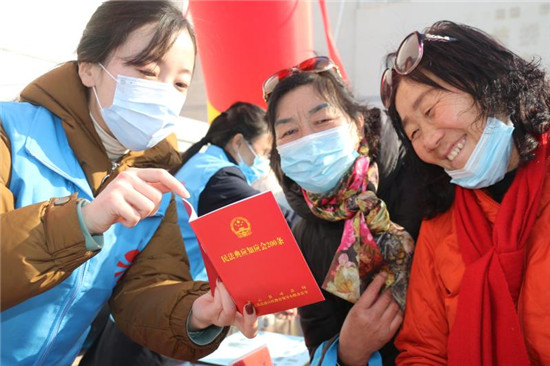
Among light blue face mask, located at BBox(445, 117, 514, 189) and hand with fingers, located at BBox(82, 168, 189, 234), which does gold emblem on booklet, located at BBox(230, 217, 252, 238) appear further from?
light blue face mask, located at BBox(445, 117, 514, 189)

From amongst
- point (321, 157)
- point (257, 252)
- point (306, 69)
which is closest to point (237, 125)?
point (306, 69)

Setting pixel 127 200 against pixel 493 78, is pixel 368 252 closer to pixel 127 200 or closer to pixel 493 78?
pixel 493 78

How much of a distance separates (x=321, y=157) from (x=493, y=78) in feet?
2.19

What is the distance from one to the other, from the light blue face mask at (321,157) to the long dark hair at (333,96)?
115mm

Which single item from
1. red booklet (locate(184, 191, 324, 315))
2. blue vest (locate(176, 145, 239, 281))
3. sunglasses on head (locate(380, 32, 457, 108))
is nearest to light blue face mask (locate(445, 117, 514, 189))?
sunglasses on head (locate(380, 32, 457, 108))

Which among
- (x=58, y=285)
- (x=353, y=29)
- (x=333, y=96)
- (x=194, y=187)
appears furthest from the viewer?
(x=353, y=29)

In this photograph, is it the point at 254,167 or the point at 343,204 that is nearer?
the point at 343,204

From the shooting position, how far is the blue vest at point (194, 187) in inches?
110

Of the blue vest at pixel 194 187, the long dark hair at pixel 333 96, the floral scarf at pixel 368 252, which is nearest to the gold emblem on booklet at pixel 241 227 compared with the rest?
the floral scarf at pixel 368 252

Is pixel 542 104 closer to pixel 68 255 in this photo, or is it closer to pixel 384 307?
pixel 384 307

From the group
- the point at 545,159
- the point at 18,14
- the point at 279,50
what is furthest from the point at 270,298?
the point at 279,50

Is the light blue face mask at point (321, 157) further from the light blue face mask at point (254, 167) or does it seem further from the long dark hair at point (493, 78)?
the light blue face mask at point (254, 167)

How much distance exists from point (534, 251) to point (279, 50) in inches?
108

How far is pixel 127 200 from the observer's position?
1.21 metres
